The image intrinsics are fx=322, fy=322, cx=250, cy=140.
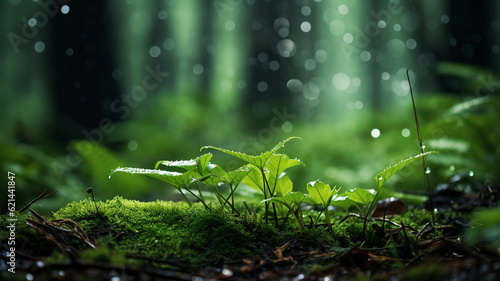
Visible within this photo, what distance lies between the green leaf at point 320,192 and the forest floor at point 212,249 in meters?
0.14

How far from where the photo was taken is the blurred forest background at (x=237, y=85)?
4.34 metres

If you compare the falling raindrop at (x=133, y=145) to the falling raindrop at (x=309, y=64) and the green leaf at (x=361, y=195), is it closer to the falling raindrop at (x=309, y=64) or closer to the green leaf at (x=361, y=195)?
the falling raindrop at (x=309, y=64)

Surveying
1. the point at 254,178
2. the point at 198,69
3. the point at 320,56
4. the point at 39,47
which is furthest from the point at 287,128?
the point at 254,178

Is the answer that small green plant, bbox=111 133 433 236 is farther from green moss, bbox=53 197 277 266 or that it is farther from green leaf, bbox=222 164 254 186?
green moss, bbox=53 197 277 266

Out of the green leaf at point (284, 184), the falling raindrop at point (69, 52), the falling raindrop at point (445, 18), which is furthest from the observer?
the falling raindrop at point (69, 52)

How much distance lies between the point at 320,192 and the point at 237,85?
27.4 feet

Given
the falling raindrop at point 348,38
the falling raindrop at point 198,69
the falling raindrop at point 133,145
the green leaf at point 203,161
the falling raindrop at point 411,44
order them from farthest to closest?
the falling raindrop at point 198,69 → the falling raindrop at point 348,38 → the falling raindrop at point 411,44 → the falling raindrop at point 133,145 → the green leaf at point 203,161

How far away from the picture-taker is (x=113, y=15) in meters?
7.70

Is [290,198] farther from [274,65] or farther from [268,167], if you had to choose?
[274,65]

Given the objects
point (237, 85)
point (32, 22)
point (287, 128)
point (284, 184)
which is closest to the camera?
point (284, 184)

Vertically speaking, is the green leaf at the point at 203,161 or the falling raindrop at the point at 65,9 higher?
the falling raindrop at the point at 65,9

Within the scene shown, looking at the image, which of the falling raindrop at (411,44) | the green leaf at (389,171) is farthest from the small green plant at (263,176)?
the falling raindrop at (411,44)

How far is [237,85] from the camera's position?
9.49 meters

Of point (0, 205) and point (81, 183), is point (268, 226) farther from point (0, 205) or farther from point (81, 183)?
point (81, 183)
